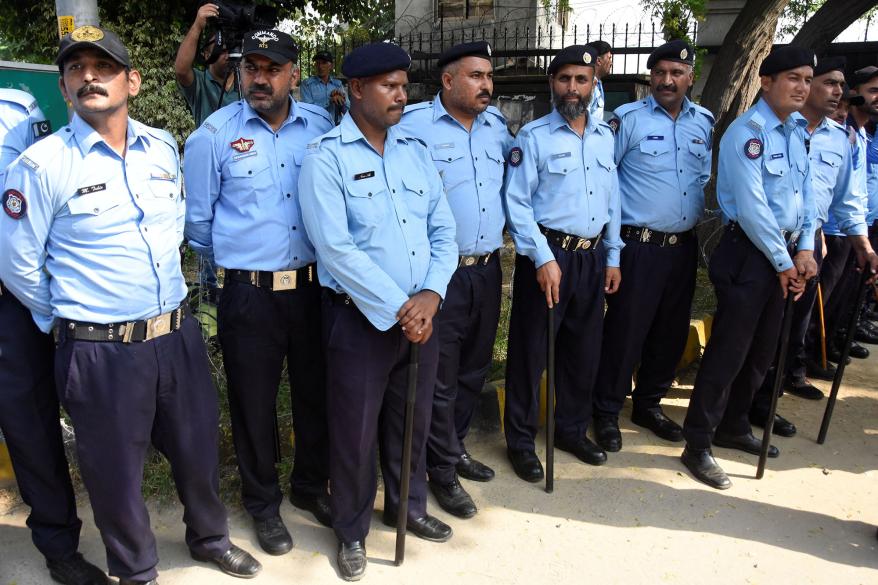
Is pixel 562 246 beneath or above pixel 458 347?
above

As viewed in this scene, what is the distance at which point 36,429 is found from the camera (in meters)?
3.07

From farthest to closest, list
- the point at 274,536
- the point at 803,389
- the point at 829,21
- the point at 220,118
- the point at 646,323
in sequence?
1. the point at 829,21
2. the point at 803,389
3. the point at 646,323
4. the point at 274,536
5. the point at 220,118

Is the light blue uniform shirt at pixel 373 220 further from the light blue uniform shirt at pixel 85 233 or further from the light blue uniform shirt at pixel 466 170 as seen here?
the light blue uniform shirt at pixel 85 233

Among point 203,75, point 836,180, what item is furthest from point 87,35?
point 836,180

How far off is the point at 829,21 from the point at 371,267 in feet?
19.9

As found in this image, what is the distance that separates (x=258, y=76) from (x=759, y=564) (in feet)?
9.81

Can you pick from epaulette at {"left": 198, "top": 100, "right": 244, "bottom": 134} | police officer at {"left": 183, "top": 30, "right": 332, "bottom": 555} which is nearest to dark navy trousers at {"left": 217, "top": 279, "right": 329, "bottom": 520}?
police officer at {"left": 183, "top": 30, "right": 332, "bottom": 555}

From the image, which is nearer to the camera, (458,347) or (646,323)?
(458,347)

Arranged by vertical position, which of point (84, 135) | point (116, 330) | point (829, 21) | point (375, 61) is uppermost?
point (829, 21)

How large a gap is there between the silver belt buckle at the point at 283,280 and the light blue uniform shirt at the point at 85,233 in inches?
18.6

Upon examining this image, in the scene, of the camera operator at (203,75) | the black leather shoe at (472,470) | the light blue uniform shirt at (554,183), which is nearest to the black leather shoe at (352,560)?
the black leather shoe at (472,470)

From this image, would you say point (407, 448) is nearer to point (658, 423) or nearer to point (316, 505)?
point (316, 505)

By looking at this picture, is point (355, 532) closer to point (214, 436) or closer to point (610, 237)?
point (214, 436)

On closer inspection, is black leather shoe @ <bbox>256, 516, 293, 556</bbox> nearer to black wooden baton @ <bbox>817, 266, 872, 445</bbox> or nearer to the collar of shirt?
the collar of shirt
